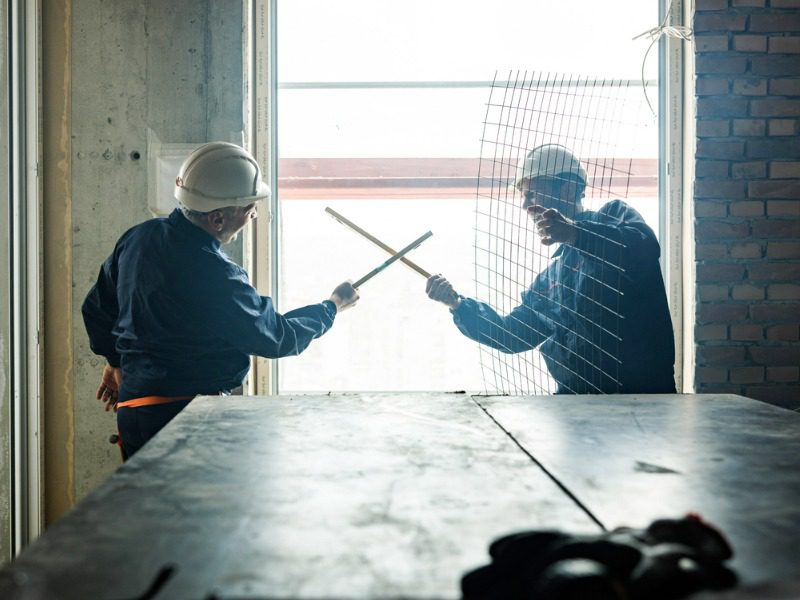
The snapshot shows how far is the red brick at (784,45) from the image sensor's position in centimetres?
312

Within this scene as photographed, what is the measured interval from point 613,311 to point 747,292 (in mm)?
778

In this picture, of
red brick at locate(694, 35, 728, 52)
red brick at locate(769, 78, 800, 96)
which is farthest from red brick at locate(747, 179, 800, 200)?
red brick at locate(694, 35, 728, 52)

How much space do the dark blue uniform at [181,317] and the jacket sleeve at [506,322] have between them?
900 mm

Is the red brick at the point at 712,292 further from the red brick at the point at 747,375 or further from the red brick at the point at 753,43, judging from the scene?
the red brick at the point at 753,43

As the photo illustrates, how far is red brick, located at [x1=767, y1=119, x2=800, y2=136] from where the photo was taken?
3.13 meters

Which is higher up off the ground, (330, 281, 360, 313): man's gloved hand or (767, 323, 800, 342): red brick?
(330, 281, 360, 313): man's gloved hand

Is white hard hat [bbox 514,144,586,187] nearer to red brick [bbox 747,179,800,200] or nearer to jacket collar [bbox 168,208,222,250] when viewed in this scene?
red brick [bbox 747,179,800,200]

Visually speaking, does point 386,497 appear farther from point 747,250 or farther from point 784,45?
point 784,45

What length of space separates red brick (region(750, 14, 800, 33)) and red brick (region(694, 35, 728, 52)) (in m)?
0.12

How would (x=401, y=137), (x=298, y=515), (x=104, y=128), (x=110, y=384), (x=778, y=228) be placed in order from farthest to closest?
(x=401, y=137) < (x=104, y=128) < (x=778, y=228) < (x=110, y=384) < (x=298, y=515)

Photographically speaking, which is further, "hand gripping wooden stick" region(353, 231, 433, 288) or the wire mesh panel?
"hand gripping wooden stick" region(353, 231, 433, 288)

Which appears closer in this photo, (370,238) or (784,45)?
(784,45)

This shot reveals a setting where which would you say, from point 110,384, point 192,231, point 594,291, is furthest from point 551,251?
point 110,384

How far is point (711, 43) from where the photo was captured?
3141 mm
